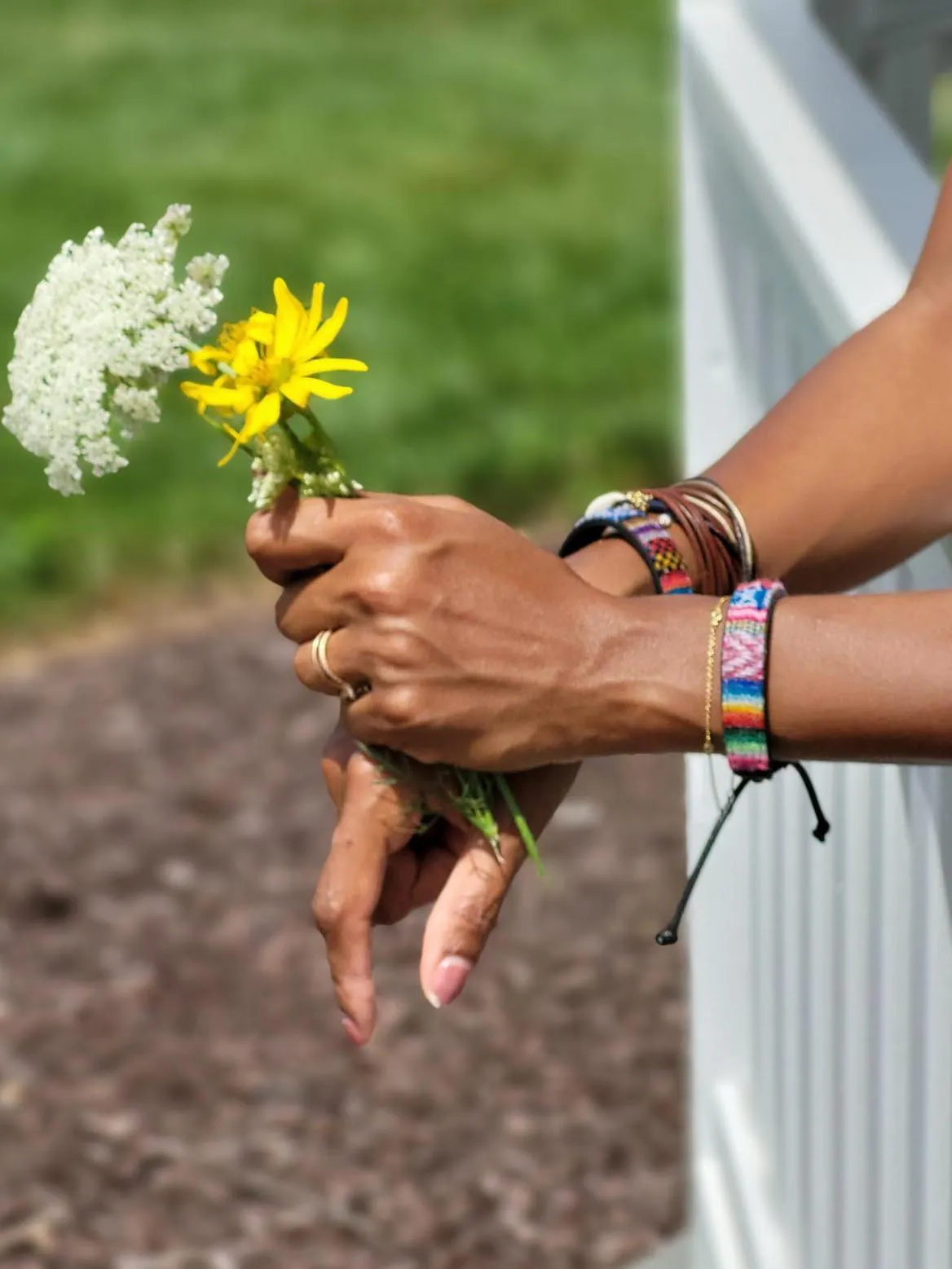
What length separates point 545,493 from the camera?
243 inches

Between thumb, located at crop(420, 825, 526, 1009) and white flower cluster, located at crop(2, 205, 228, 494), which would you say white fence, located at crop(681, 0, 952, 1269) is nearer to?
thumb, located at crop(420, 825, 526, 1009)

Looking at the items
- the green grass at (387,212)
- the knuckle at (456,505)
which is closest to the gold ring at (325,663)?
the knuckle at (456,505)

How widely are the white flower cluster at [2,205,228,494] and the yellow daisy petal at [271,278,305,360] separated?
0.04 m

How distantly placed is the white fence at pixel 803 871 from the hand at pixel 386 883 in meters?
0.38

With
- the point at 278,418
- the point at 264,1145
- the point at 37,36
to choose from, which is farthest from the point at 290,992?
the point at 37,36

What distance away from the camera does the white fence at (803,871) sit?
175 centimetres

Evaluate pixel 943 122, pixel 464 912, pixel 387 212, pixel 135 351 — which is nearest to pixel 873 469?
pixel 464 912

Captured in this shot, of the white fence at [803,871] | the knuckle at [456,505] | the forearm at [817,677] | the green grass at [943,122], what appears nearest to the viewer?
the forearm at [817,677]

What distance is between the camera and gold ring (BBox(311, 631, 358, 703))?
1.39 meters

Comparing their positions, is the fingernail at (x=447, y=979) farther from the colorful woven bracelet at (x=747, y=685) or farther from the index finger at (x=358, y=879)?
the colorful woven bracelet at (x=747, y=685)

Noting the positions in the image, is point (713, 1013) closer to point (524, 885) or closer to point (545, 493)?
point (524, 885)

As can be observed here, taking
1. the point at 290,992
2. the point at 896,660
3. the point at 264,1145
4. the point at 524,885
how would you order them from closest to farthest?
the point at 896,660, the point at 264,1145, the point at 290,992, the point at 524,885

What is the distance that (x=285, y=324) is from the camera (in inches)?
51.0

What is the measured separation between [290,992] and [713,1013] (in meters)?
1.41
